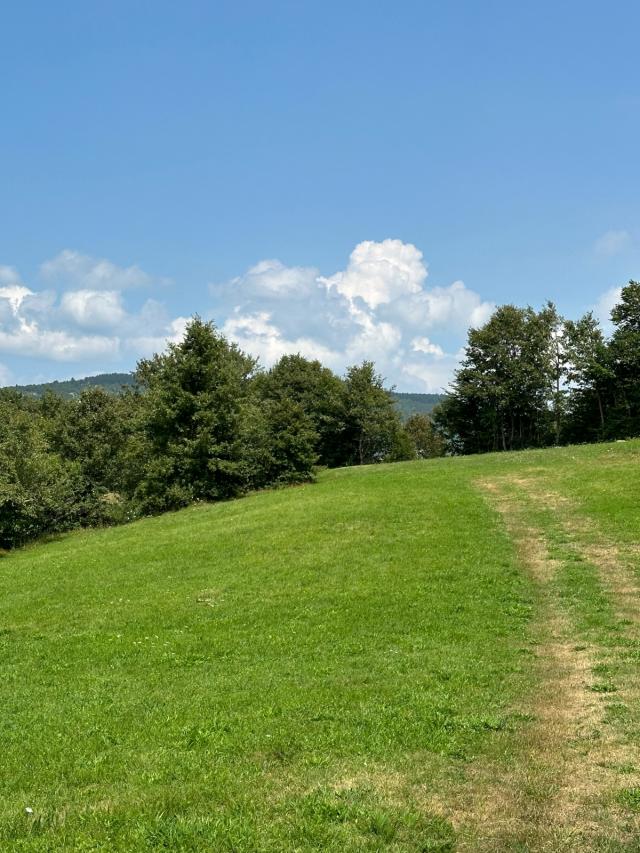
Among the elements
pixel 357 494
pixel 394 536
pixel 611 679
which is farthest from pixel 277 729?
pixel 357 494

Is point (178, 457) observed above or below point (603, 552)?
above

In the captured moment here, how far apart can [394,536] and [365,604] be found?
930cm

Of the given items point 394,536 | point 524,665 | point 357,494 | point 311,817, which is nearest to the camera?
point 311,817

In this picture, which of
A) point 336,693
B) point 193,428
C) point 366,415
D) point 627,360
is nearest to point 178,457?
point 193,428

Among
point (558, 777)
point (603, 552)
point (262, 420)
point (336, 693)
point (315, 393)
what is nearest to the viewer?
point (558, 777)

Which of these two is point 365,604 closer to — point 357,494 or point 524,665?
point 524,665

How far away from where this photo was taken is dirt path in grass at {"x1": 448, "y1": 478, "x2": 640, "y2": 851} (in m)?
6.74

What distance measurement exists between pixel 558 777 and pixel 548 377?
2722 inches

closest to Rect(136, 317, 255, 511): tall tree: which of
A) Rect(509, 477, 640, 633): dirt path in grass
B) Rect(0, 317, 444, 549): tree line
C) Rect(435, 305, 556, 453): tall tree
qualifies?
Rect(0, 317, 444, 549): tree line

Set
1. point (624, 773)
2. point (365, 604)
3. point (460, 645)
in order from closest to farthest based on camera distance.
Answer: point (624, 773)
point (460, 645)
point (365, 604)

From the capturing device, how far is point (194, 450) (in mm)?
49344

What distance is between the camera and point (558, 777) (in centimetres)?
803

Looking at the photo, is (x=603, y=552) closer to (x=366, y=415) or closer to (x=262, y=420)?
(x=262, y=420)

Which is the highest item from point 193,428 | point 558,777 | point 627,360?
point 627,360
